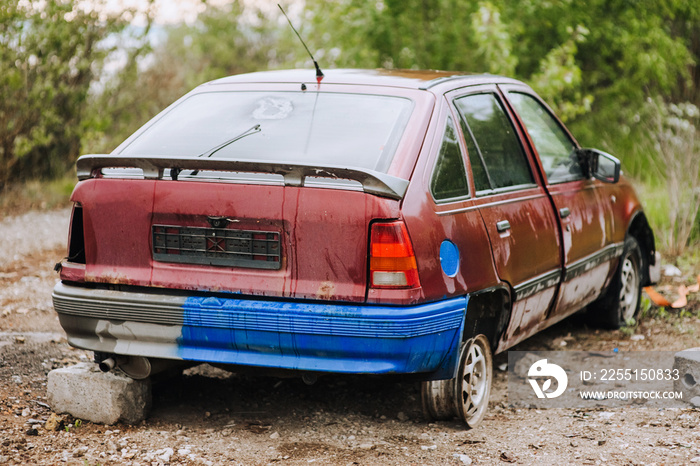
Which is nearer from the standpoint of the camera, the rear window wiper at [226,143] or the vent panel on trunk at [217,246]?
the vent panel on trunk at [217,246]

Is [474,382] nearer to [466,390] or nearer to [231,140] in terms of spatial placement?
[466,390]

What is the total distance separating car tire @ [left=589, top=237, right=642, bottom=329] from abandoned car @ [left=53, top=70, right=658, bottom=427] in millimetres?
1690

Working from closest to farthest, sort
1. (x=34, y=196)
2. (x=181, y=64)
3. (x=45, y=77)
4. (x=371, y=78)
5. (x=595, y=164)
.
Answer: (x=371, y=78) < (x=595, y=164) < (x=45, y=77) < (x=34, y=196) < (x=181, y=64)

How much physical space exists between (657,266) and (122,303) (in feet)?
15.2

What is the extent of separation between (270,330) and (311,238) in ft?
1.33

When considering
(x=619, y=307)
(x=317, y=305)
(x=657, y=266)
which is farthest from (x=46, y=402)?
(x=657, y=266)

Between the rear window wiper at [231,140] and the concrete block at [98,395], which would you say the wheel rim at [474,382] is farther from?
the concrete block at [98,395]

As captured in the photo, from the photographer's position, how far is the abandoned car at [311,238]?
3176mm

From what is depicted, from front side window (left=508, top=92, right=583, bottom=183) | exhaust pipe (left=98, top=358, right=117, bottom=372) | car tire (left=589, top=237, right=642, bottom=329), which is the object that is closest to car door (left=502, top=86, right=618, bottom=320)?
front side window (left=508, top=92, right=583, bottom=183)

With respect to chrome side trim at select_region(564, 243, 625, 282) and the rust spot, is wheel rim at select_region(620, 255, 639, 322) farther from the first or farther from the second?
the rust spot

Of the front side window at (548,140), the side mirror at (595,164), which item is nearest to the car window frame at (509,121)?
the front side window at (548,140)

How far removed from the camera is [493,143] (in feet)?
13.8

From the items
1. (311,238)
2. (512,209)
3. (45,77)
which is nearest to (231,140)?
(311,238)

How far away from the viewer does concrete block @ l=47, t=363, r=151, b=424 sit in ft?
12.1
